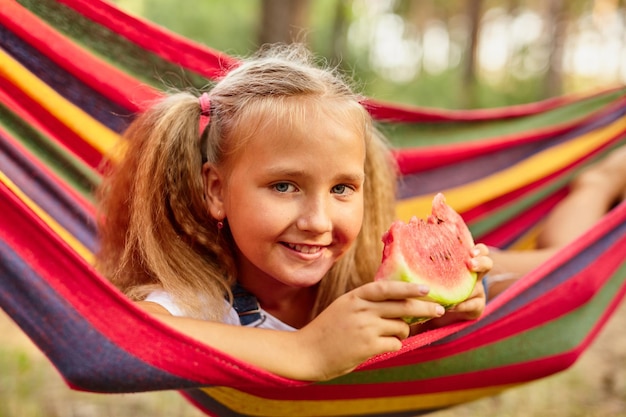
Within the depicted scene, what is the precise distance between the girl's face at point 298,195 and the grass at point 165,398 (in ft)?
4.78

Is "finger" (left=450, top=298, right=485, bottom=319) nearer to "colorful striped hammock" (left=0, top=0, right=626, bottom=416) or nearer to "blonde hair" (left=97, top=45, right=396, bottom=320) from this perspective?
"colorful striped hammock" (left=0, top=0, right=626, bottom=416)

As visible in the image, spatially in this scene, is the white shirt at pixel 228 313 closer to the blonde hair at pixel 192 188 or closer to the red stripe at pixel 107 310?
the blonde hair at pixel 192 188

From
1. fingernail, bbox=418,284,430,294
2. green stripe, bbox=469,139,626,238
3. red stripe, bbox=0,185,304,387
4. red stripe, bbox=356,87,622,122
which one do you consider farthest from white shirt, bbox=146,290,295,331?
green stripe, bbox=469,139,626,238

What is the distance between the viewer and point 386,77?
16609 millimetres

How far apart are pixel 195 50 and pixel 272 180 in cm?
96

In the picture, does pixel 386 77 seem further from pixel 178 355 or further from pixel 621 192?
pixel 178 355

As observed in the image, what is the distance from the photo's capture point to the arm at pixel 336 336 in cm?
137

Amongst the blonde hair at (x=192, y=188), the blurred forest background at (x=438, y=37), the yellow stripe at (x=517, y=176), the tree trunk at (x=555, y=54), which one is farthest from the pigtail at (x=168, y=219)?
the tree trunk at (x=555, y=54)

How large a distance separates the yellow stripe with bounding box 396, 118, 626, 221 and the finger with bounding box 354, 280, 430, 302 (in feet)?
4.20

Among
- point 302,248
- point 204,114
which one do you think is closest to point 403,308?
point 302,248

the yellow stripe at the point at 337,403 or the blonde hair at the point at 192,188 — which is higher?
the blonde hair at the point at 192,188

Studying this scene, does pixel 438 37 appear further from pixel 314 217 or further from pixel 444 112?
pixel 314 217

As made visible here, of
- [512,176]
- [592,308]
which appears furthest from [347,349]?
[512,176]

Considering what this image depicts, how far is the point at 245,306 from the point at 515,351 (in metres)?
0.75
